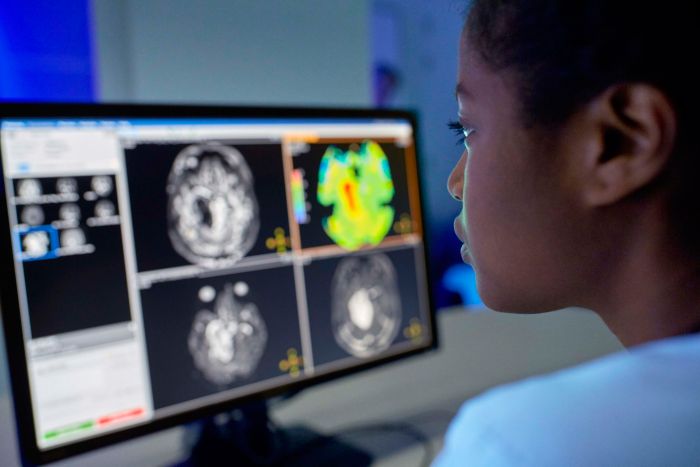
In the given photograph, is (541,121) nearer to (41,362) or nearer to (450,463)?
(450,463)

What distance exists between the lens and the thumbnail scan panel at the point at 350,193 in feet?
2.75

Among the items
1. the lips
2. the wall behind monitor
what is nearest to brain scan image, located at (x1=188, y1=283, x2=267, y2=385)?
the lips

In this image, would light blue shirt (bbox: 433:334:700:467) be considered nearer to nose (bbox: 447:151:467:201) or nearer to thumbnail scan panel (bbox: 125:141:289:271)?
nose (bbox: 447:151:467:201)

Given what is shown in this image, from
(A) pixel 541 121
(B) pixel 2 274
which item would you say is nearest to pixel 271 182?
(B) pixel 2 274

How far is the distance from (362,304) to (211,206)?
276mm

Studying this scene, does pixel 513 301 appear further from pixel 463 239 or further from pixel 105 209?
pixel 105 209

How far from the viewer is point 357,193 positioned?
2.96 feet

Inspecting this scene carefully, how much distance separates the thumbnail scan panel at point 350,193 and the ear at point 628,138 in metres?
0.50

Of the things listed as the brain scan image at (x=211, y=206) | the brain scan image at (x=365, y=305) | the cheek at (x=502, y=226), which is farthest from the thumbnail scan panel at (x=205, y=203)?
the cheek at (x=502, y=226)

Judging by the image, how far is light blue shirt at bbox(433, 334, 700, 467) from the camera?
0.90 ft

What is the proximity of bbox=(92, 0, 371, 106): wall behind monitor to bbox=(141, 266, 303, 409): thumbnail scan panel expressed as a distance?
0.57 meters

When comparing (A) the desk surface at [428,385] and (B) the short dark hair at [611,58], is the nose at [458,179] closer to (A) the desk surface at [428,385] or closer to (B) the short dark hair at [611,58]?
(B) the short dark hair at [611,58]

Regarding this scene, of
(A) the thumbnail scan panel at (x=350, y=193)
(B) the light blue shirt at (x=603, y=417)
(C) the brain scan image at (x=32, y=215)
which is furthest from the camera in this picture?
(A) the thumbnail scan panel at (x=350, y=193)

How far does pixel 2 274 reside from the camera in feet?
2.02
